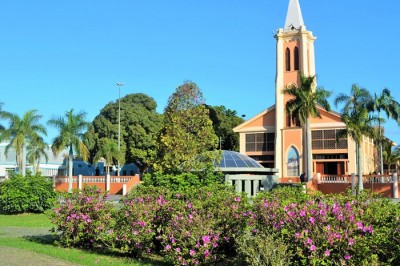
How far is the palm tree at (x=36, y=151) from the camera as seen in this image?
4075cm

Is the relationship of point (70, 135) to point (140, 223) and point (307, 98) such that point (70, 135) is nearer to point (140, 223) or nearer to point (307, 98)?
point (307, 98)

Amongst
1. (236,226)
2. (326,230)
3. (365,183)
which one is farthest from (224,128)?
(326,230)

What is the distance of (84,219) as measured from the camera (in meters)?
9.99

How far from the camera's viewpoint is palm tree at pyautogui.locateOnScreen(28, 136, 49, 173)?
1604 inches

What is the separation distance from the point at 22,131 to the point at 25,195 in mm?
21308

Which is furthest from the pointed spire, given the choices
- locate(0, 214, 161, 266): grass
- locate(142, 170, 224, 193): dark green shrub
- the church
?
locate(0, 214, 161, 266): grass

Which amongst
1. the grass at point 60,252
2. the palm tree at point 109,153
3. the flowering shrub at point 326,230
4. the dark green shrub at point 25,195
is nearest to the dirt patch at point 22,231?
the grass at point 60,252

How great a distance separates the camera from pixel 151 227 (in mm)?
8578

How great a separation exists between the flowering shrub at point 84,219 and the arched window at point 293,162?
3938 cm

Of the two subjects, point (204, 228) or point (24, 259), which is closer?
point (204, 228)

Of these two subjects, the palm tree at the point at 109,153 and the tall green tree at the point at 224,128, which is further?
the tall green tree at the point at 224,128

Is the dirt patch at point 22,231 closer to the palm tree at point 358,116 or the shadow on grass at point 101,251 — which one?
the shadow on grass at point 101,251

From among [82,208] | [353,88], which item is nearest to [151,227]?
[82,208]

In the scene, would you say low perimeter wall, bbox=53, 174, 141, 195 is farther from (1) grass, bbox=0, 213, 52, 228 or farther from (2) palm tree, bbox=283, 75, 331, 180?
(1) grass, bbox=0, 213, 52, 228
